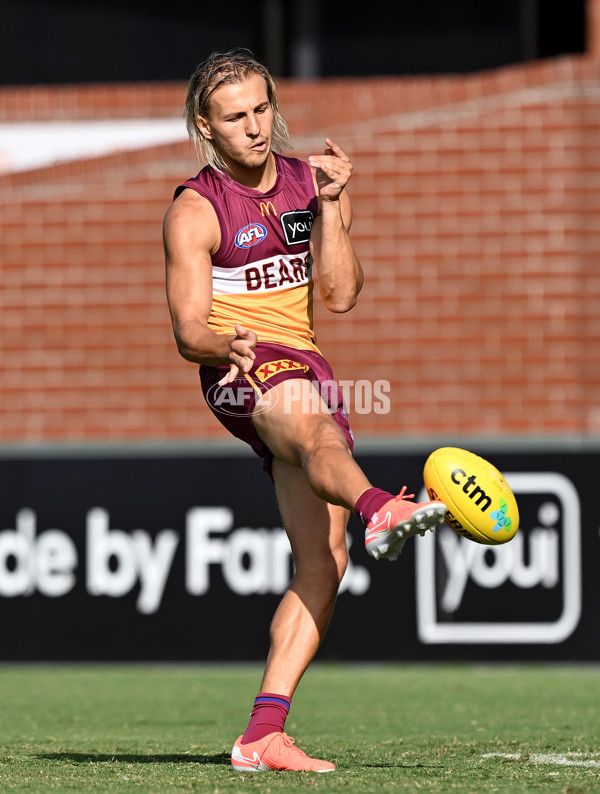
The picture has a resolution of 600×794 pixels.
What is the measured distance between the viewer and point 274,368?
4.46 m

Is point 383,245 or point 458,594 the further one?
point 383,245

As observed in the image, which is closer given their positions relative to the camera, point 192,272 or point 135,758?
point 192,272

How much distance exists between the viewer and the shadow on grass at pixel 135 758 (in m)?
4.66

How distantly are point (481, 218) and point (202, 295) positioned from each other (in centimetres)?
634

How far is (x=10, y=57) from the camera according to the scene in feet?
43.1

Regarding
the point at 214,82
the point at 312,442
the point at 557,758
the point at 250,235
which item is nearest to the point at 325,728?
the point at 557,758

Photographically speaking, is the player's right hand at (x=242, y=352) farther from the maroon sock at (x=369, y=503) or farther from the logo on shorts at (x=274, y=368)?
the maroon sock at (x=369, y=503)

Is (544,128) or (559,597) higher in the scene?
(544,128)

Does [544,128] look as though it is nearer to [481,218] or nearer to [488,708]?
[481,218]

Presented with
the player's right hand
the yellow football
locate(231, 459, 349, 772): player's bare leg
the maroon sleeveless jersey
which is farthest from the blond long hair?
the yellow football

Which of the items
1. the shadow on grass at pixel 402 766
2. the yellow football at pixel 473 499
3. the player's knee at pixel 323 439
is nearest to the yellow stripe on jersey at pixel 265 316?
the player's knee at pixel 323 439

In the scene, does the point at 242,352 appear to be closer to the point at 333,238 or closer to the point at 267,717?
the point at 333,238

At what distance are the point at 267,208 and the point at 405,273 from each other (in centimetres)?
595

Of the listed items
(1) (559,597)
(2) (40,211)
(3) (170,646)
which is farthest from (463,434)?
(2) (40,211)
